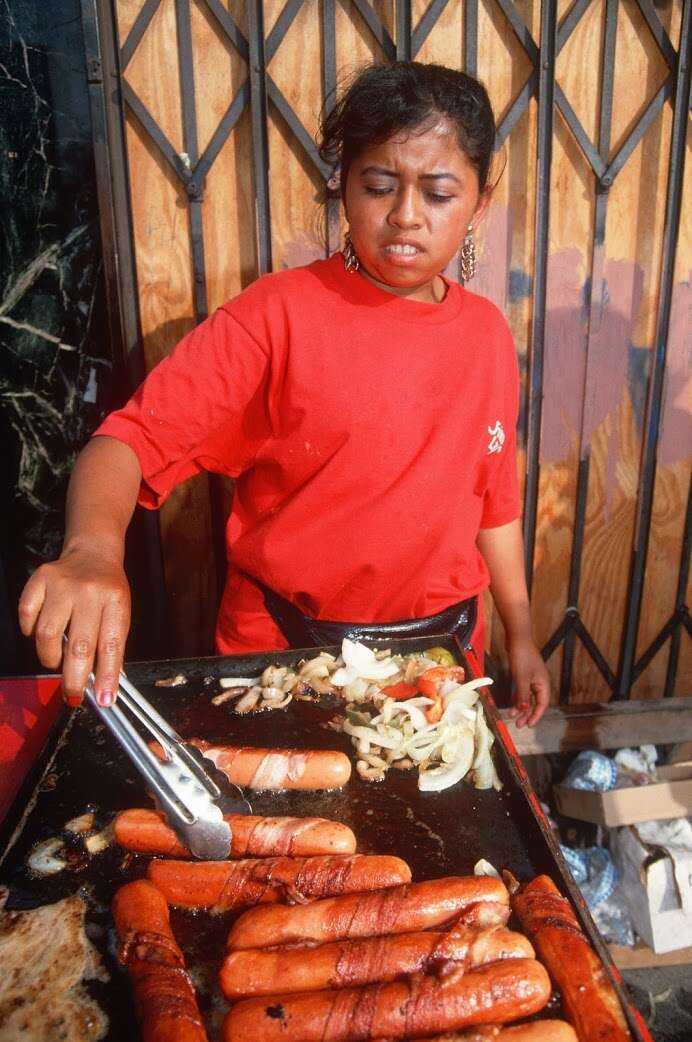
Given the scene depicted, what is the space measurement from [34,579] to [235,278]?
2097mm

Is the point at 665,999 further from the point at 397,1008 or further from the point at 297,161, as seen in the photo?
the point at 297,161

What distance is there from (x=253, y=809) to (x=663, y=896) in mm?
2442

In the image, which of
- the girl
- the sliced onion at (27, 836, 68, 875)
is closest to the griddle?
the sliced onion at (27, 836, 68, 875)

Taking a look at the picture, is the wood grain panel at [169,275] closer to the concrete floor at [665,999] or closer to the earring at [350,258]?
the earring at [350,258]

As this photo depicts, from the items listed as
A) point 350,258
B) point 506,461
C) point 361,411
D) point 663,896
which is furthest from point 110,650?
point 663,896

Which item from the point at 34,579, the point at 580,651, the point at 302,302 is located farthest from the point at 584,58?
the point at 34,579

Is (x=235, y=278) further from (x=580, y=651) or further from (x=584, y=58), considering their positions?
(x=580, y=651)

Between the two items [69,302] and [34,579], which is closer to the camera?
[34,579]

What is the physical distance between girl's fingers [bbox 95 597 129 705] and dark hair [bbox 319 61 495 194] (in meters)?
1.47

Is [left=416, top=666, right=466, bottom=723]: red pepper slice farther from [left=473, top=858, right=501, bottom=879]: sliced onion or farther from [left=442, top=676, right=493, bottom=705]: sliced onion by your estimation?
[left=473, top=858, right=501, bottom=879]: sliced onion

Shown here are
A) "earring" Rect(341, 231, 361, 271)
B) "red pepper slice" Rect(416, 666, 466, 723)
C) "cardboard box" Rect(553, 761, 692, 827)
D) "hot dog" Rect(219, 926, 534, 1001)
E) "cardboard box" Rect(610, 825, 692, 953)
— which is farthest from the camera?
"cardboard box" Rect(553, 761, 692, 827)

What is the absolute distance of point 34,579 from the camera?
4.93ft

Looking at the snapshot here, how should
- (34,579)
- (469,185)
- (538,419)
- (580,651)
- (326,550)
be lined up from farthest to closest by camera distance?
(580,651) → (538,419) → (326,550) → (469,185) → (34,579)

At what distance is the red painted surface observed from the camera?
1.88 metres
